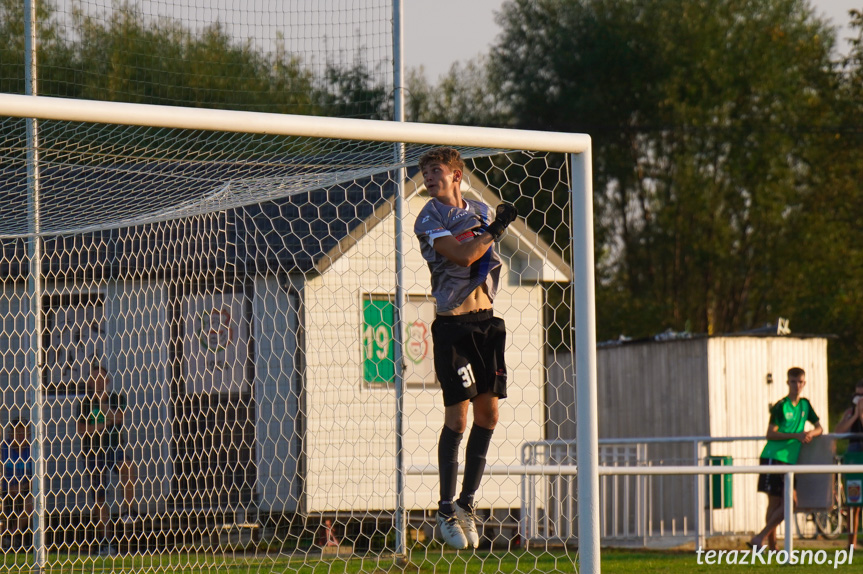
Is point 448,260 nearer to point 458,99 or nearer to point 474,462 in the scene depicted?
point 474,462

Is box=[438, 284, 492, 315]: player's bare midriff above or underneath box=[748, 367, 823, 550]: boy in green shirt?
above

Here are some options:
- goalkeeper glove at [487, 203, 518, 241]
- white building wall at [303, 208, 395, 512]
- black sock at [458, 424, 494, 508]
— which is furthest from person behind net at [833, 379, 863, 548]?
goalkeeper glove at [487, 203, 518, 241]

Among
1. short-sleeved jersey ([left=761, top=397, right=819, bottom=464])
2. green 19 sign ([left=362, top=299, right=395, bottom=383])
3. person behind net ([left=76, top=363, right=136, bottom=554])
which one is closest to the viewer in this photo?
person behind net ([left=76, top=363, right=136, bottom=554])

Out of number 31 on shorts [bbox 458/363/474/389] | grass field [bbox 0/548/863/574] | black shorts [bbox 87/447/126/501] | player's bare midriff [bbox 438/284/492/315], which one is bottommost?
grass field [bbox 0/548/863/574]

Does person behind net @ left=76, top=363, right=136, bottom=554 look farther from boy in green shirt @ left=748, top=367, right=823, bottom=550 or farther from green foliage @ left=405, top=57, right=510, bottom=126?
green foliage @ left=405, top=57, right=510, bottom=126

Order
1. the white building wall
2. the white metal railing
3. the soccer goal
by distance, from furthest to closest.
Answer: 1. the white building wall
2. the white metal railing
3. the soccer goal

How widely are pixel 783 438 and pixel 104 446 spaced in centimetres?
647

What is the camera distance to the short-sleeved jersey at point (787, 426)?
454 inches

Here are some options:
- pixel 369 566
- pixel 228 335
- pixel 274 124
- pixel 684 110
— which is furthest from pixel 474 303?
pixel 684 110

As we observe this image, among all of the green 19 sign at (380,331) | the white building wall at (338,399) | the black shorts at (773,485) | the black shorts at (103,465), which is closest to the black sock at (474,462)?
the green 19 sign at (380,331)

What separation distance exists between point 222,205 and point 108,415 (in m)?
4.36

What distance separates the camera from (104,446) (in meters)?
11.9

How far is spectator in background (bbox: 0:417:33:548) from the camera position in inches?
403

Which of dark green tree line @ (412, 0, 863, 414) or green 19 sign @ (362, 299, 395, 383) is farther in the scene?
dark green tree line @ (412, 0, 863, 414)
